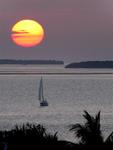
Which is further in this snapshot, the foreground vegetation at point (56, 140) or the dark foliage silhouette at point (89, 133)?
the dark foliage silhouette at point (89, 133)

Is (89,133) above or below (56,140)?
Result: above

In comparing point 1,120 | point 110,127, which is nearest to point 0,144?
point 110,127

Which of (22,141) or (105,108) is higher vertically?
(105,108)

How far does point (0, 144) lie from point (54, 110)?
88.1m

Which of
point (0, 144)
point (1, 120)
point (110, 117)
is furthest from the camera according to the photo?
point (110, 117)

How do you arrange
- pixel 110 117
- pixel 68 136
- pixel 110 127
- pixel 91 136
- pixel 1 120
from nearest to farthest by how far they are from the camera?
1. pixel 91 136
2. pixel 68 136
3. pixel 110 127
4. pixel 1 120
5. pixel 110 117

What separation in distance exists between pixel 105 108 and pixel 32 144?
313 feet

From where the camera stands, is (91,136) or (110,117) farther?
(110,117)

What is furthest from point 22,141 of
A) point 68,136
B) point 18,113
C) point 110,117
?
point 18,113

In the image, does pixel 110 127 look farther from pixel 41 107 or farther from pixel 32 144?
pixel 32 144

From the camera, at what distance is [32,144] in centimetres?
3431

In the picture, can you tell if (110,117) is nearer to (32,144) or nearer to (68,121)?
(68,121)

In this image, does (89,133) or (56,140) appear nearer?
(56,140)

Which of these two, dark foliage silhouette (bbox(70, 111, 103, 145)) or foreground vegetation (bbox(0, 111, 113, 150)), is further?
dark foliage silhouette (bbox(70, 111, 103, 145))
